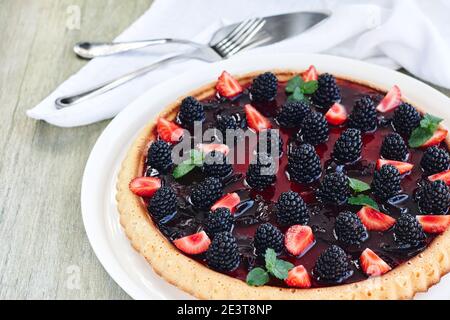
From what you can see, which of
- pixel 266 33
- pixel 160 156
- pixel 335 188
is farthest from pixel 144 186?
pixel 266 33

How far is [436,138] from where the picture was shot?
2.82 m

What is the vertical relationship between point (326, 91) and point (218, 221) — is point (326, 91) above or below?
above

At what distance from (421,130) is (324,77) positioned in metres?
0.45

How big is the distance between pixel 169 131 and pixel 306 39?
0.95 meters

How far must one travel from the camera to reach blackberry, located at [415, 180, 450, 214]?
2.50 meters

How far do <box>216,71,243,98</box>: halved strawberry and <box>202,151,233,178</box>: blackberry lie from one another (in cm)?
45

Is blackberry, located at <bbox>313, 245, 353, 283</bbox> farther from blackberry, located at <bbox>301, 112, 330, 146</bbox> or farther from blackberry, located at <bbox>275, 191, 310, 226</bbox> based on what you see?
blackberry, located at <bbox>301, 112, 330, 146</bbox>

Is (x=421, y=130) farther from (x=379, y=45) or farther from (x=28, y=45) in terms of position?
(x=28, y=45)

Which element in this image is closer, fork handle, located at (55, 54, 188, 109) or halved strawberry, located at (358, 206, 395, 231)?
halved strawberry, located at (358, 206, 395, 231)

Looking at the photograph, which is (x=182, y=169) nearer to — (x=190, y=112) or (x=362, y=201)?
(x=190, y=112)

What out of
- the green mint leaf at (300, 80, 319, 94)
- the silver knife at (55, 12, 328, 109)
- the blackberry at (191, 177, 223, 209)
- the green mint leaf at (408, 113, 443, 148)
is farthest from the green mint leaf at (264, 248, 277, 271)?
the silver knife at (55, 12, 328, 109)

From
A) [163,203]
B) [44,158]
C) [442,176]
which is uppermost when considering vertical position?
[442,176]

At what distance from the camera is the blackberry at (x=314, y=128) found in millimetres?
2804
